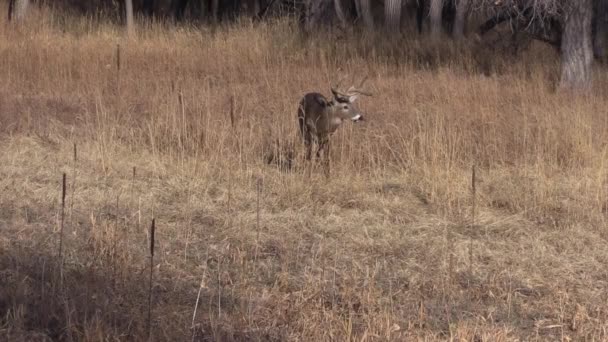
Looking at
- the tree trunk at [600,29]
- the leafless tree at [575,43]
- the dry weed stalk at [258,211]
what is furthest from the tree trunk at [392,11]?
the dry weed stalk at [258,211]

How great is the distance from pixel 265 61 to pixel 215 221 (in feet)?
26.3

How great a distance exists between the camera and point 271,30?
16938 millimetres

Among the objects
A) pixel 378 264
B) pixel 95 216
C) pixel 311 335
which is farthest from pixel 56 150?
pixel 311 335

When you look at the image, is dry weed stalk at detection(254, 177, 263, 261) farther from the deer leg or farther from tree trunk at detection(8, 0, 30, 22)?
tree trunk at detection(8, 0, 30, 22)

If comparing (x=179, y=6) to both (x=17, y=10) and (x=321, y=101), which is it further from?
(x=321, y=101)

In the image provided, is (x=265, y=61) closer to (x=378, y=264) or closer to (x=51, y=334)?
(x=378, y=264)

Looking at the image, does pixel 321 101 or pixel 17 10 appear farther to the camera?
pixel 17 10

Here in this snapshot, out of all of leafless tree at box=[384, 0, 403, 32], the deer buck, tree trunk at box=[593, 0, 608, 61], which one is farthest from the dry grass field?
leafless tree at box=[384, 0, 403, 32]

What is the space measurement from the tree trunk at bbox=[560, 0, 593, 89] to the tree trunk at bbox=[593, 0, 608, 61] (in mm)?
5109

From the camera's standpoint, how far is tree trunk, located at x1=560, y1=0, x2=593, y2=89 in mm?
12992

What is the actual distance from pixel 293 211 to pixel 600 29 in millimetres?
13748

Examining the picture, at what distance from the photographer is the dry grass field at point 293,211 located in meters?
5.38

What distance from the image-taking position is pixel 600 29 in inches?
771

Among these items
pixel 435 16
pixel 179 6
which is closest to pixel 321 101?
pixel 435 16
